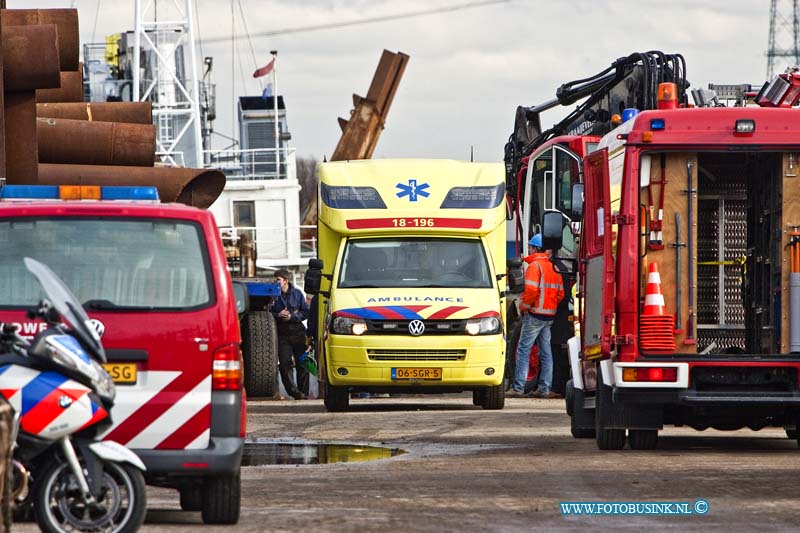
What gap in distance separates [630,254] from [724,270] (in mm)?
1479

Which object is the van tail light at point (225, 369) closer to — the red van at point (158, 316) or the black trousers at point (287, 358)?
the red van at point (158, 316)

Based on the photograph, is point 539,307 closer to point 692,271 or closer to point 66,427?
point 692,271

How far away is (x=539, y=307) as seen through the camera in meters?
23.9

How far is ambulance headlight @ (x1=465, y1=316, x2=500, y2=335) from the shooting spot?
20.8m

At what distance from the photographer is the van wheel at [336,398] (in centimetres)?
2123

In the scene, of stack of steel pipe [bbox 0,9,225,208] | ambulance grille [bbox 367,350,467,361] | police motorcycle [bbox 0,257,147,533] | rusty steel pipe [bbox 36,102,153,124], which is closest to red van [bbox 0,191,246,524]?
police motorcycle [bbox 0,257,147,533]

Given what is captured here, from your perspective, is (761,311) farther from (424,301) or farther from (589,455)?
(424,301)

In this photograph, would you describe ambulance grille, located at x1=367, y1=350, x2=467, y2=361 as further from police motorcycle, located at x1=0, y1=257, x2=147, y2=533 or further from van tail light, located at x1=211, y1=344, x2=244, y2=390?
police motorcycle, located at x1=0, y1=257, x2=147, y2=533

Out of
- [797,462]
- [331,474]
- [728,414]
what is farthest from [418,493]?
[728,414]

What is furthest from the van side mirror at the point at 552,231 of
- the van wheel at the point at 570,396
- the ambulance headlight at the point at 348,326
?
the ambulance headlight at the point at 348,326

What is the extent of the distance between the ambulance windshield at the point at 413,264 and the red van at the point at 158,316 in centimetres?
1113

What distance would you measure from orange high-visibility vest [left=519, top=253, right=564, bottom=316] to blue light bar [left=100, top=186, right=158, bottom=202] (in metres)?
13.7

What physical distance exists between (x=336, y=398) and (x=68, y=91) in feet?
15.5

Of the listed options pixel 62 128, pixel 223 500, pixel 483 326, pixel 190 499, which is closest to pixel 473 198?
pixel 483 326
